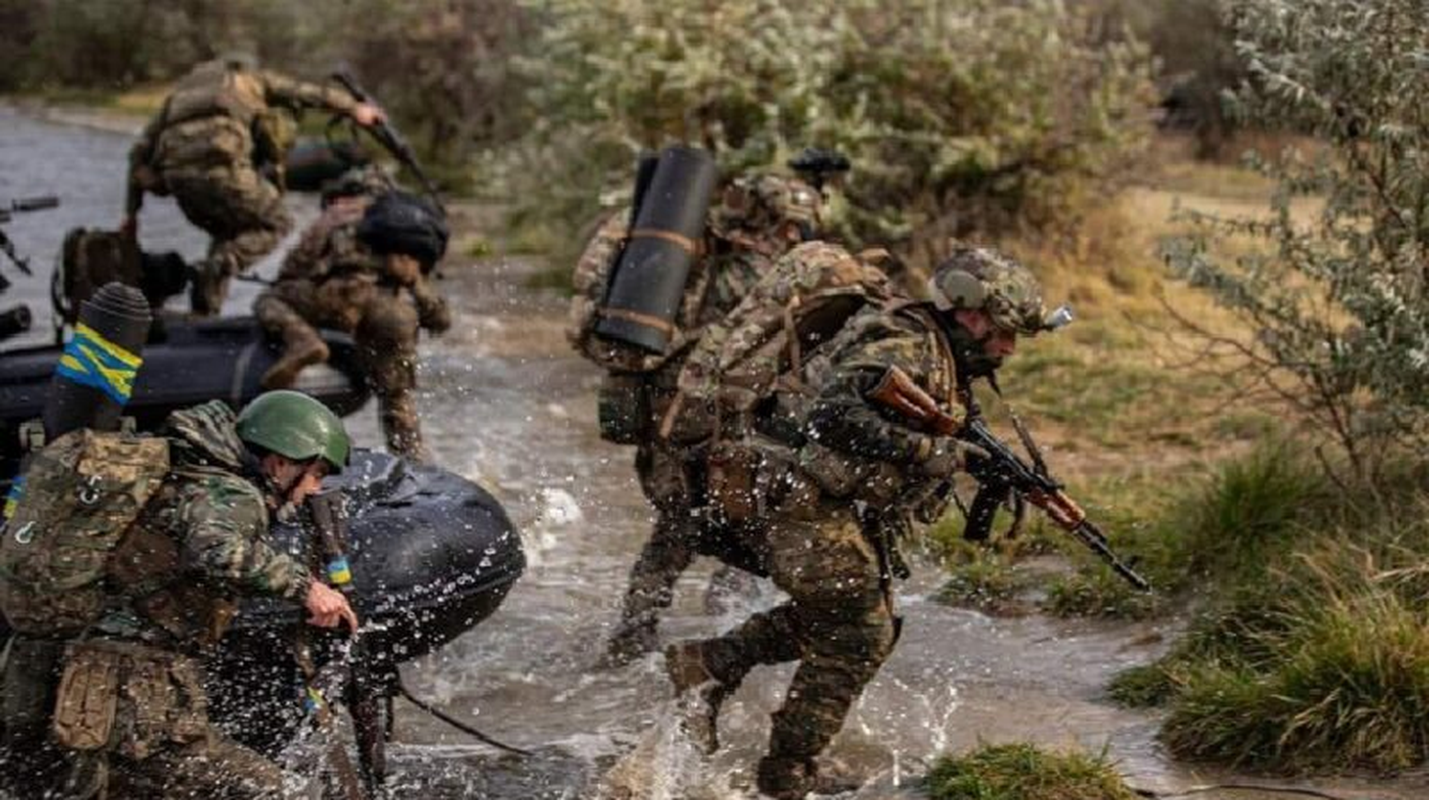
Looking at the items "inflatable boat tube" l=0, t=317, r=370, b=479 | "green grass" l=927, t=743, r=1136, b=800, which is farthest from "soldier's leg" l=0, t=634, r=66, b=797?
"inflatable boat tube" l=0, t=317, r=370, b=479

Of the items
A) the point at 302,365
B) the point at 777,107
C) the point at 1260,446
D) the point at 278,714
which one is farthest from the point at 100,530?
the point at 777,107

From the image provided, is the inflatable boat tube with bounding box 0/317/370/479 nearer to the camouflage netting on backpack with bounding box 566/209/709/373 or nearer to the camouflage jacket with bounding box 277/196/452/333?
the camouflage jacket with bounding box 277/196/452/333

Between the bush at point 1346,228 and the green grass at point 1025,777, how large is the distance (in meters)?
2.17

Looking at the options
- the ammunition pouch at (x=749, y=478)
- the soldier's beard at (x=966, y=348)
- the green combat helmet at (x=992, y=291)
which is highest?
the green combat helmet at (x=992, y=291)

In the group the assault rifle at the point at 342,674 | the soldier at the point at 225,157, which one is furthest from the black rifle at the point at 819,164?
the soldier at the point at 225,157

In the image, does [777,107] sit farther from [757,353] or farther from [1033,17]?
[757,353]

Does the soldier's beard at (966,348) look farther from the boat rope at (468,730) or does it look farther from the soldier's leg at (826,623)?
the boat rope at (468,730)

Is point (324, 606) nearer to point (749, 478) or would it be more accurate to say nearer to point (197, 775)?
point (197, 775)

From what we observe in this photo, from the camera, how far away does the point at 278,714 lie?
6.23m

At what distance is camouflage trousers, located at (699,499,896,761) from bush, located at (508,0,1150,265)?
7.29m

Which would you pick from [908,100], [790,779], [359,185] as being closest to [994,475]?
[790,779]

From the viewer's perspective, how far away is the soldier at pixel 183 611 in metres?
5.37

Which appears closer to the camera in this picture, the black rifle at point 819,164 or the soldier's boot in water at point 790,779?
the soldier's boot in water at point 790,779

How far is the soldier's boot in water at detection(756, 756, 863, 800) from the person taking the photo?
21.6 feet
